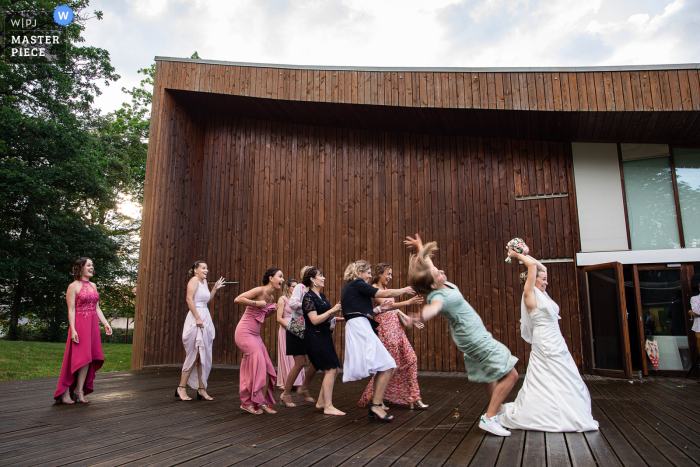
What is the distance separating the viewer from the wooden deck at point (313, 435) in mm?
2979

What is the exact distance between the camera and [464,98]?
8.95 m

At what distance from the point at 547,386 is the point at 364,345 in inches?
64.2

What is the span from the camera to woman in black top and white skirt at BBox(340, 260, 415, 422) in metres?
4.29

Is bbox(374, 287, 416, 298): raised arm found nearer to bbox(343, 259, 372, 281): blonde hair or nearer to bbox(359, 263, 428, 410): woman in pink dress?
bbox(343, 259, 372, 281): blonde hair

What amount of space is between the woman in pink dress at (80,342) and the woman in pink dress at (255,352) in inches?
63.7

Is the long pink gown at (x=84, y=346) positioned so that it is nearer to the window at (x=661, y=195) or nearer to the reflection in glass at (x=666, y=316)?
the reflection in glass at (x=666, y=316)

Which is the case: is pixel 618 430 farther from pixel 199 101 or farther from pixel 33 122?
pixel 33 122

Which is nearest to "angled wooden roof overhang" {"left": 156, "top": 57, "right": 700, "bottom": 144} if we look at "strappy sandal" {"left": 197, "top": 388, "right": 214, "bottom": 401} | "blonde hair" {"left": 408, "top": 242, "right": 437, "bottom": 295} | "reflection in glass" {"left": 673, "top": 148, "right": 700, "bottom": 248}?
"reflection in glass" {"left": 673, "top": 148, "right": 700, "bottom": 248}

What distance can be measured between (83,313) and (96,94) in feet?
53.5

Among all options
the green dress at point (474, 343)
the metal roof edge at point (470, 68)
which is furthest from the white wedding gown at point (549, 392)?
the metal roof edge at point (470, 68)

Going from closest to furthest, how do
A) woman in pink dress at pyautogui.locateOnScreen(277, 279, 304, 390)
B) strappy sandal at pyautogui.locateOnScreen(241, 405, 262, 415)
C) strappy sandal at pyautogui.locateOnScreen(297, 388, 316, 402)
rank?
1. strappy sandal at pyautogui.locateOnScreen(241, 405, 262, 415)
2. strappy sandal at pyautogui.locateOnScreen(297, 388, 316, 402)
3. woman in pink dress at pyautogui.locateOnScreen(277, 279, 304, 390)

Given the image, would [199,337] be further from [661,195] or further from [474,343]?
[661,195]

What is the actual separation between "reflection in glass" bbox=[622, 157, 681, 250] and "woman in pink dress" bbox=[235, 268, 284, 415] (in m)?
7.60

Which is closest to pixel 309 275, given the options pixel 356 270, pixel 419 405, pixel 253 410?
pixel 356 270
